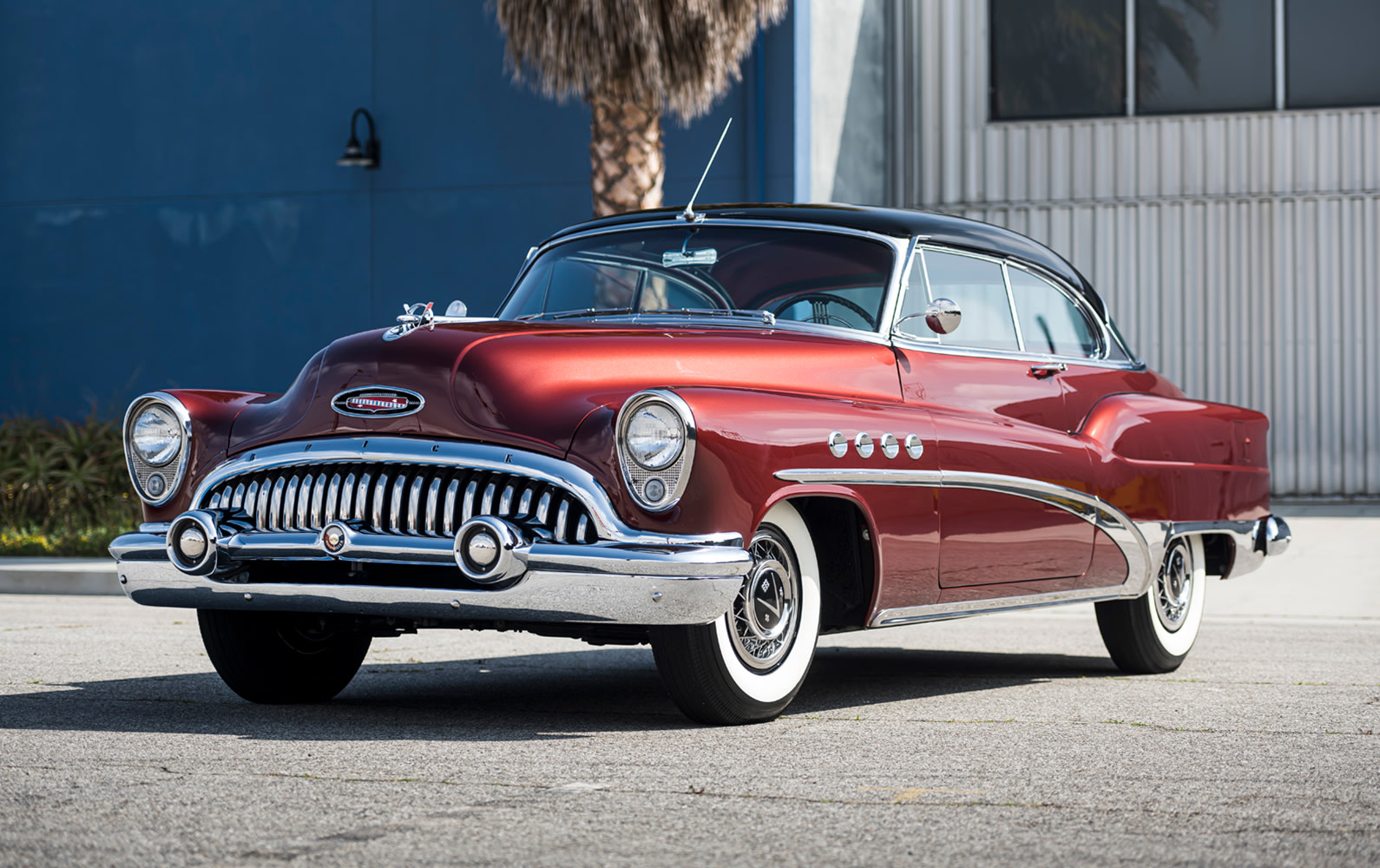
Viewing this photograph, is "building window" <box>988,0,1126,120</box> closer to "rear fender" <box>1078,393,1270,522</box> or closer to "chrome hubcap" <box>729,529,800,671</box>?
"rear fender" <box>1078,393,1270,522</box>

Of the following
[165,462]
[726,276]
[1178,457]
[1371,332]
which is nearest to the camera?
[165,462]

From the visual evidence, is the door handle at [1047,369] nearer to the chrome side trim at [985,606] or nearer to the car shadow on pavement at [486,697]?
the chrome side trim at [985,606]

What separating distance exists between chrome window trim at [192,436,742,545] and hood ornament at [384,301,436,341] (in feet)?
1.28

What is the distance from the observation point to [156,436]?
5.69 meters

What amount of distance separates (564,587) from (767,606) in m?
0.79

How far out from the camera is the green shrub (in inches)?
625

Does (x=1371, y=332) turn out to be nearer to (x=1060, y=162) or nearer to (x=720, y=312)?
(x=1060, y=162)

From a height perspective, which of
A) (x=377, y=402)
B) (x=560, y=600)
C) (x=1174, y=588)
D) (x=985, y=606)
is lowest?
(x=1174, y=588)

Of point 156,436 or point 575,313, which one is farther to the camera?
point 575,313

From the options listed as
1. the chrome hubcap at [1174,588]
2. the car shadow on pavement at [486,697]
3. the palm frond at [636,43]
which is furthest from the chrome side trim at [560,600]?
the palm frond at [636,43]

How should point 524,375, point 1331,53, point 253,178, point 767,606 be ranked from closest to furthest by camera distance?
point 524,375
point 767,606
point 1331,53
point 253,178

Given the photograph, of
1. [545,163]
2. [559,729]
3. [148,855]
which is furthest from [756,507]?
[545,163]

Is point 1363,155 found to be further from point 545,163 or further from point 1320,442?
point 545,163

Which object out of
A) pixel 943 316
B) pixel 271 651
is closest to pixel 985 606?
pixel 943 316
